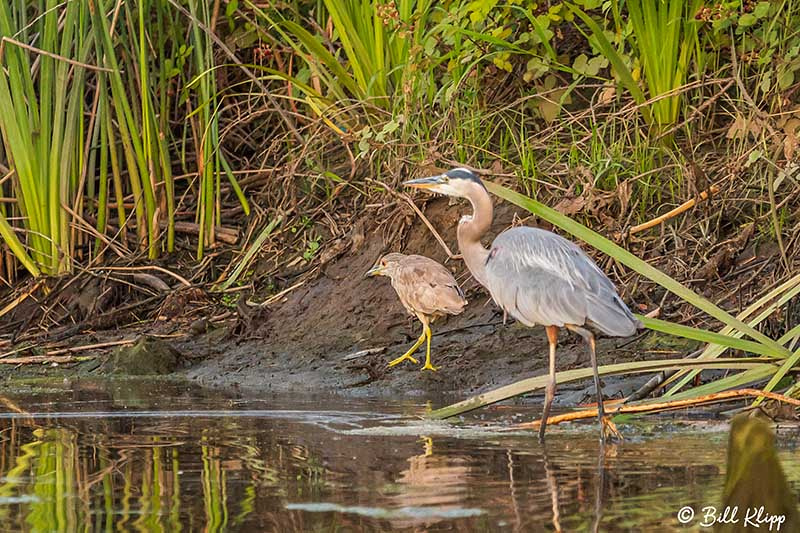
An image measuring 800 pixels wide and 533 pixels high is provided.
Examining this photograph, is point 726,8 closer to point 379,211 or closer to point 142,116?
point 379,211

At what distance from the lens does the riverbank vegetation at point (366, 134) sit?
8.12 meters

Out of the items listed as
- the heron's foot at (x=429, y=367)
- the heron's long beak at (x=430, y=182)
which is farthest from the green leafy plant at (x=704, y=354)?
the heron's foot at (x=429, y=367)

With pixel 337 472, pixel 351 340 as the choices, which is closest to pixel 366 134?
pixel 351 340

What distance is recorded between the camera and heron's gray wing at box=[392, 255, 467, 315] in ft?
26.1

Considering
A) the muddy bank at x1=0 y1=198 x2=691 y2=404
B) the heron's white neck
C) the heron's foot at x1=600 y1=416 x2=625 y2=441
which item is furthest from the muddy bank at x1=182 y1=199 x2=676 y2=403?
the heron's foot at x1=600 y1=416 x2=625 y2=441

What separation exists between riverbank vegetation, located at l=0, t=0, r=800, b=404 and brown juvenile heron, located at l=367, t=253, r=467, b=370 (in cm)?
80

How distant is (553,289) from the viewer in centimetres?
596

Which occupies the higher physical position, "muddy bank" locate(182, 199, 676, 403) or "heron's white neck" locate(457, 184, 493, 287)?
"heron's white neck" locate(457, 184, 493, 287)

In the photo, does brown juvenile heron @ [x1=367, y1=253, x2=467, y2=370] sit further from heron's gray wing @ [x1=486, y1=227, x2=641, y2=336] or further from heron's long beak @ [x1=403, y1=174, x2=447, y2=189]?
heron's gray wing @ [x1=486, y1=227, x2=641, y2=336]

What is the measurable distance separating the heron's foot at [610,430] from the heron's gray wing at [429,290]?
2.57 meters

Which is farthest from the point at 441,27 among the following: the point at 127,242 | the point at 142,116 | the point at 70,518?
the point at 70,518

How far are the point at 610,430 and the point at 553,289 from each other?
749mm

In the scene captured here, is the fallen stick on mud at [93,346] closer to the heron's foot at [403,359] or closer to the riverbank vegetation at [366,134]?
the riverbank vegetation at [366,134]

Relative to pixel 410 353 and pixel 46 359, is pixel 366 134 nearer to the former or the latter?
pixel 410 353
